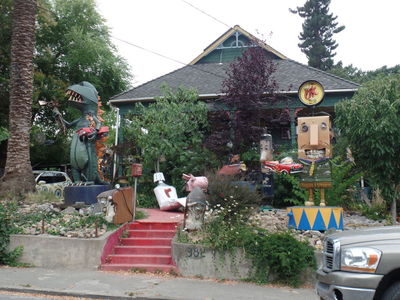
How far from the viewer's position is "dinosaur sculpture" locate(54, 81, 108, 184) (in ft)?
39.3

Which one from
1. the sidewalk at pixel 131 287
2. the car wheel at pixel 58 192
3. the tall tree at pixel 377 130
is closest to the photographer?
the sidewalk at pixel 131 287

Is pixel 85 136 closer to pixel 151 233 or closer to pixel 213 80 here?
pixel 151 233

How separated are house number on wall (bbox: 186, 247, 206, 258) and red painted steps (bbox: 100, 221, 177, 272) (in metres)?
0.45

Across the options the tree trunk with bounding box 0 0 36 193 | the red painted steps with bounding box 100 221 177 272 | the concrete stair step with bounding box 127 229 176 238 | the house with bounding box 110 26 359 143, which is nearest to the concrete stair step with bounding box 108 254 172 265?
the red painted steps with bounding box 100 221 177 272

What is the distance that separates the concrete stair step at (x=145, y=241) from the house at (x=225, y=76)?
652cm

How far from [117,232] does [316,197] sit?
5.20 m

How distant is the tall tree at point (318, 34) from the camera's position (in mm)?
45281

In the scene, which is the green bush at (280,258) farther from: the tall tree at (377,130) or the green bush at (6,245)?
the green bush at (6,245)

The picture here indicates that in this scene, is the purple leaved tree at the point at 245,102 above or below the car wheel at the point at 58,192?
above

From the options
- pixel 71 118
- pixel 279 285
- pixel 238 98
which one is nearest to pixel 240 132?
pixel 238 98

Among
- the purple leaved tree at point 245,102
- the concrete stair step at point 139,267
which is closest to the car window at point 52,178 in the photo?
the purple leaved tree at point 245,102

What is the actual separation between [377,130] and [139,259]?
583 cm

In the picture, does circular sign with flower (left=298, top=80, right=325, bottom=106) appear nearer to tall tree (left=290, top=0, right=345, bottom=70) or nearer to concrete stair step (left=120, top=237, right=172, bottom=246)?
concrete stair step (left=120, top=237, right=172, bottom=246)

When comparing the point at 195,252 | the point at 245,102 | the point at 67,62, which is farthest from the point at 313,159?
the point at 67,62
